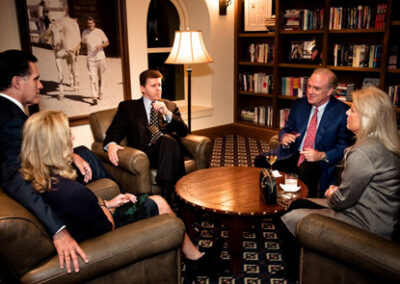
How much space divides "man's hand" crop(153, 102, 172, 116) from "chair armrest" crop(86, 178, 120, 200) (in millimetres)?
922

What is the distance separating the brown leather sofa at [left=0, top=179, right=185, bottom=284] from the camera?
1.55 metres

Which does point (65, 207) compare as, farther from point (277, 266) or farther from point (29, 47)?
point (29, 47)

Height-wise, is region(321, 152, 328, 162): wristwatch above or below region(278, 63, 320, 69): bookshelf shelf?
below

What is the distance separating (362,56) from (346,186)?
3137 millimetres

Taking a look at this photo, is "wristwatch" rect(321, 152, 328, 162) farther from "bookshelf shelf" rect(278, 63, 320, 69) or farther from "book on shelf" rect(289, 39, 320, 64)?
"book on shelf" rect(289, 39, 320, 64)

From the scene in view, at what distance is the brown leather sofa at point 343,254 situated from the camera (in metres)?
1.60

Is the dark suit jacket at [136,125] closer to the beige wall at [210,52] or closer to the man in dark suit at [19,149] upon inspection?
the man in dark suit at [19,149]

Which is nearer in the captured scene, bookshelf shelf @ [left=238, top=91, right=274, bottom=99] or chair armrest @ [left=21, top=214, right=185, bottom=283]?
chair armrest @ [left=21, top=214, right=185, bottom=283]

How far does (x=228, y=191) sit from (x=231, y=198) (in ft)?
0.42

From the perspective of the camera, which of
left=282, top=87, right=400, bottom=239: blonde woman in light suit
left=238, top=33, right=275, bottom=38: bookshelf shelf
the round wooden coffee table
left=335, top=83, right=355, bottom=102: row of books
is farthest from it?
left=238, top=33, right=275, bottom=38: bookshelf shelf

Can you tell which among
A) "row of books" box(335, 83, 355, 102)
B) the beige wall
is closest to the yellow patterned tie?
the beige wall

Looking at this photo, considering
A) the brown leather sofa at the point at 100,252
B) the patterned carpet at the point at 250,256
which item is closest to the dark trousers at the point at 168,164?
the patterned carpet at the point at 250,256

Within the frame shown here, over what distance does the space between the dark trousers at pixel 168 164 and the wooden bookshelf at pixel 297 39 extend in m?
2.57

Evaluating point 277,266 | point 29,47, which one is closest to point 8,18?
point 29,47
